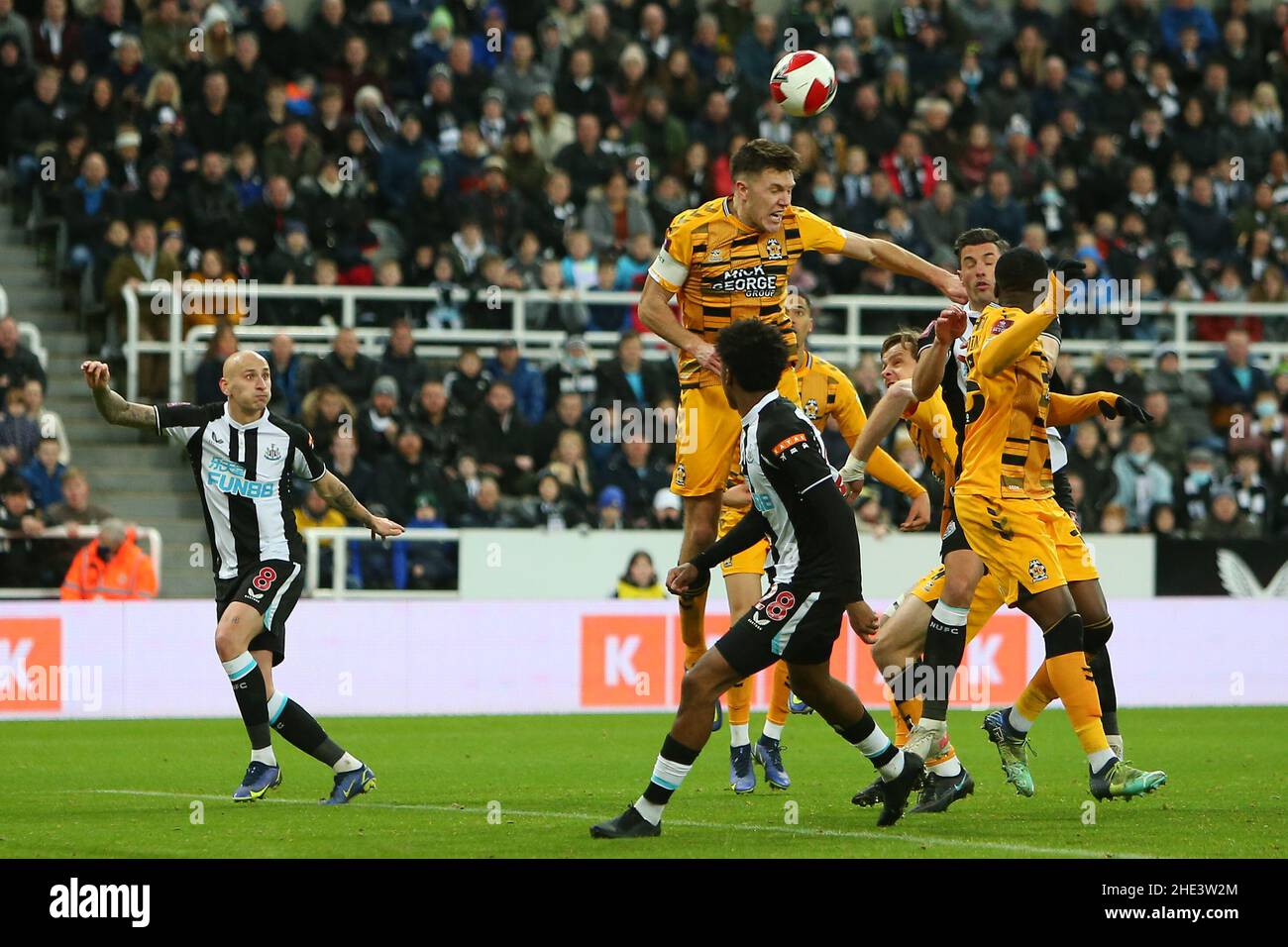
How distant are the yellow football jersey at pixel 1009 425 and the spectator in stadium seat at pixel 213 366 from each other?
10171 millimetres

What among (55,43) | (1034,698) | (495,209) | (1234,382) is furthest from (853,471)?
(55,43)

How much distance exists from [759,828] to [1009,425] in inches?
90.7

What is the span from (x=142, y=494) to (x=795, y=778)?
10.1 meters

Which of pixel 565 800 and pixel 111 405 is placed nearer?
pixel 111 405

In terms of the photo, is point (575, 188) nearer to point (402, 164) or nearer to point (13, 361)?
point (402, 164)

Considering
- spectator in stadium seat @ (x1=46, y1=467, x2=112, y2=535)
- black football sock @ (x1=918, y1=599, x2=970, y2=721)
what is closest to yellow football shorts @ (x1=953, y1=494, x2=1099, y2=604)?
black football sock @ (x1=918, y1=599, x2=970, y2=721)

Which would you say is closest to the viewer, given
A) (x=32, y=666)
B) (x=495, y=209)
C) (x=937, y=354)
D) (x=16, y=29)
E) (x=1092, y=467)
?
(x=937, y=354)

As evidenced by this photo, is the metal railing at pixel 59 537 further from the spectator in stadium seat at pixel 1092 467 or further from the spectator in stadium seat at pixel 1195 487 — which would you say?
the spectator in stadium seat at pixel 1195 487

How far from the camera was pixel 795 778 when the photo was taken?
35.8ft

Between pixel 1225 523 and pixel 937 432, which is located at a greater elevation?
pixel 937 432

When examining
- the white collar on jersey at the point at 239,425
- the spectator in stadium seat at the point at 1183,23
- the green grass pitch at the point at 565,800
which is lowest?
the green grass pitch at the point at 565,800

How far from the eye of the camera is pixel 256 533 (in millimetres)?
9883

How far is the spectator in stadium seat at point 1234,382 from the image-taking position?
2128 centimetres

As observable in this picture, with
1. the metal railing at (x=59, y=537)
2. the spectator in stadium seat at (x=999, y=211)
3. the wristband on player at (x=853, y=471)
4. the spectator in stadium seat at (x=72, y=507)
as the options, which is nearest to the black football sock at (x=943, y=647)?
the wristband on player at (x=853, y=471)
